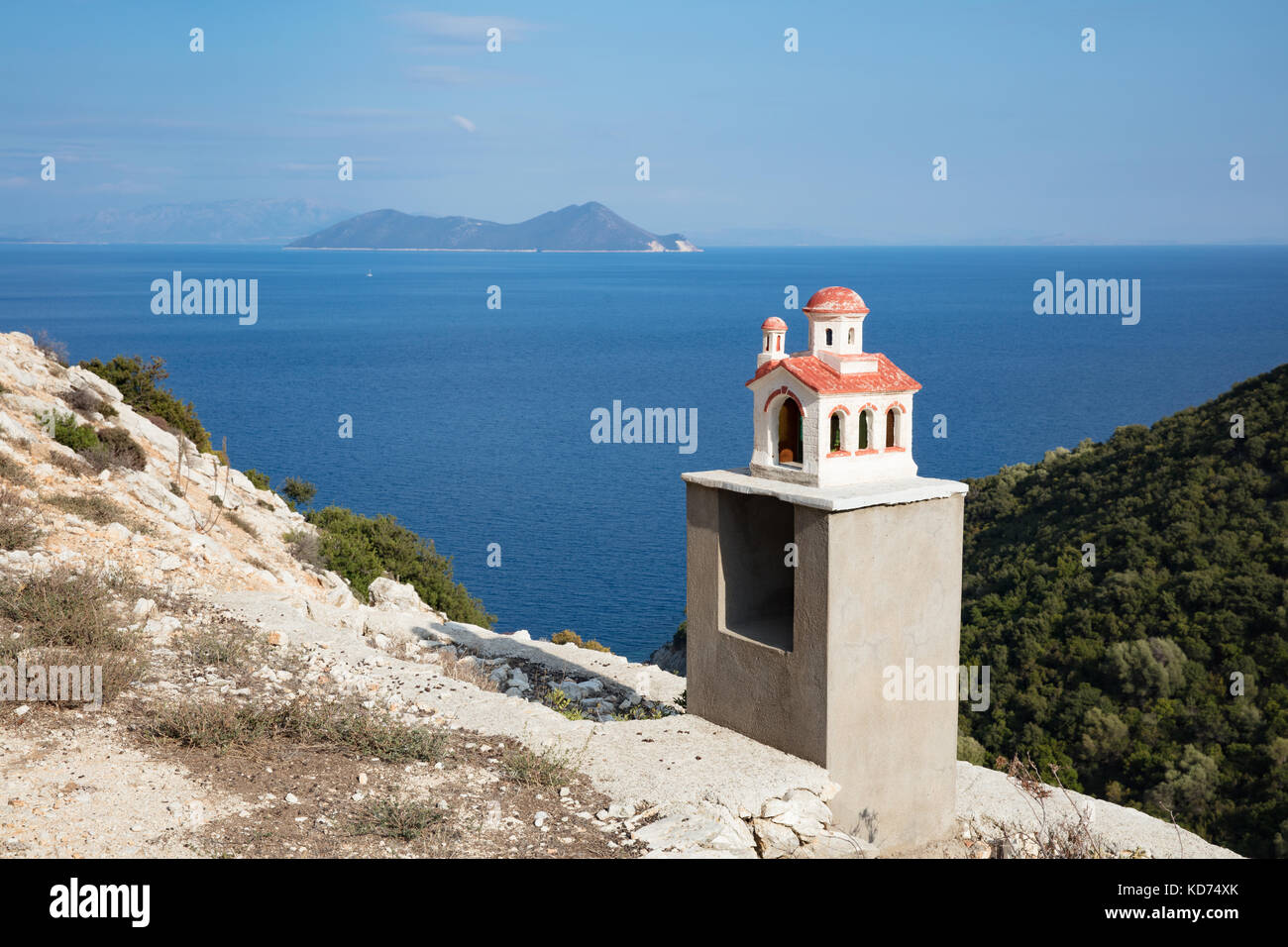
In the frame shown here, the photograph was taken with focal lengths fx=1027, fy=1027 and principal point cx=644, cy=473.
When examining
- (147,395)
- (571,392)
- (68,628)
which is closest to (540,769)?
(68,628)

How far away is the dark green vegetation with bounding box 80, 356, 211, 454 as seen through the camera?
26.3 meters

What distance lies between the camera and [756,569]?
10.4 meters

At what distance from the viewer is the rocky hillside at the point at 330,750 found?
770cm

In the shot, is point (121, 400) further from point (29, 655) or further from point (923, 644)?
point (923, 644)

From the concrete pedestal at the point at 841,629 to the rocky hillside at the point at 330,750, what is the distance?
0.35 m

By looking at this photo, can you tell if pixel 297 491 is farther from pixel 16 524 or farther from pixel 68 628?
pixel 68 628

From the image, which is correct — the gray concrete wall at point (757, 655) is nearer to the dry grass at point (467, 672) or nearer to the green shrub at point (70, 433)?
the dry grass at point (467, 672)

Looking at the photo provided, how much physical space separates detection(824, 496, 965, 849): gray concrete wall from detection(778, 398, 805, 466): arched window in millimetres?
1308

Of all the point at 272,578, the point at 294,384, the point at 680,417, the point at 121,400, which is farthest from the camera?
the point at 294,384

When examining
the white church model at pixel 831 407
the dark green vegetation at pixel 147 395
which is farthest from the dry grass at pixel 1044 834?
the dark green vegetation at pixel 147 395

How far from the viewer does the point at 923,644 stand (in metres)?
9.51

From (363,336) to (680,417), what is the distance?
63.1 m

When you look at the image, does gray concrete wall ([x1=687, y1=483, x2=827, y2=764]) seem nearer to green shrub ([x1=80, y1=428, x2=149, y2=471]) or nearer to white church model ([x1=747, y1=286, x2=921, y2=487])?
white church model ([x1=747, y1=286, x2=921, y2=487])

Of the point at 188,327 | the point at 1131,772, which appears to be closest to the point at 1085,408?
the point at 1131,772
